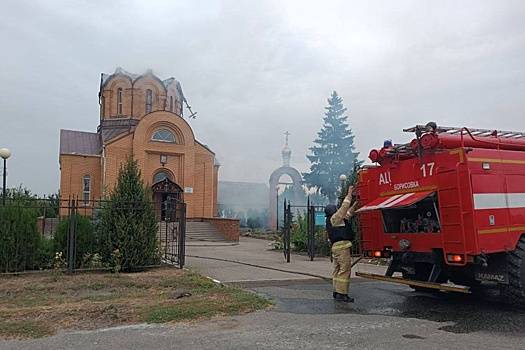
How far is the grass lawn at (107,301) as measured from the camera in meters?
7.16

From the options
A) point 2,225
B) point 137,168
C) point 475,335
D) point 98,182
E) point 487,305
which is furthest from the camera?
point 98,182

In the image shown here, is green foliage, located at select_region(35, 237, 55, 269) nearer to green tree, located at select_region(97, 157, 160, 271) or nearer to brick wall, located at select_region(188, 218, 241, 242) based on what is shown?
green tree, located at select_region(97, 157, 160, 271)

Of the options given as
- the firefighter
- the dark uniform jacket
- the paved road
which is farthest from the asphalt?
the dark uniform jacket

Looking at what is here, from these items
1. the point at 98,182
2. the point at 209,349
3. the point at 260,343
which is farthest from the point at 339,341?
the point at 98,182

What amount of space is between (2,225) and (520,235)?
1050 cm

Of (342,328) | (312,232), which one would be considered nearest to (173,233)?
(312,232)

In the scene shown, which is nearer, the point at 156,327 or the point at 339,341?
the point at 339,341

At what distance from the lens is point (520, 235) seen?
7945 mm

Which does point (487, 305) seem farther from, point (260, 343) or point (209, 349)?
point (209, 349)

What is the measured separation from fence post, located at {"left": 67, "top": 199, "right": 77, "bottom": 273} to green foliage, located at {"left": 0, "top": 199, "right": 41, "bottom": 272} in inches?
31.0

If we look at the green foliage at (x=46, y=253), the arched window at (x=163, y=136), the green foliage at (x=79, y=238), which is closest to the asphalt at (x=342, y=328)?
the green foliage at (x=79, y=238)

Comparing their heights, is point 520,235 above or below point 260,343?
above

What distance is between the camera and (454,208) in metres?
7.58

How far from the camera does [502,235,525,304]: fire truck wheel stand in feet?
24.9
